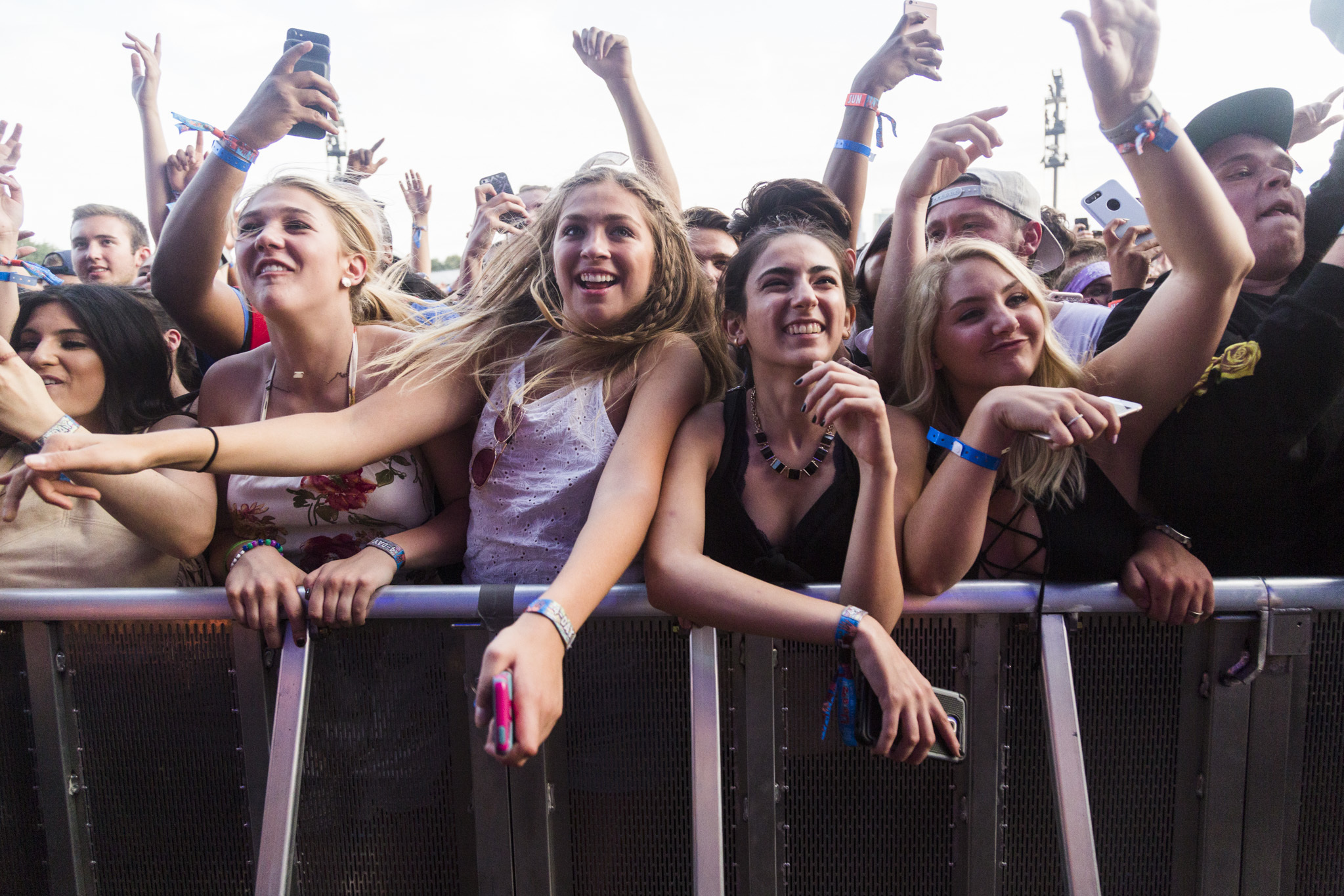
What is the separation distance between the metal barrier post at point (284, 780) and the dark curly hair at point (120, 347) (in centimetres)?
104

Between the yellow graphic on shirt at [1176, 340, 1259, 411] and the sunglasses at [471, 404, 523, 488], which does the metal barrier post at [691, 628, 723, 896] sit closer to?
the sunglasses at [471, 404, 523, 488]

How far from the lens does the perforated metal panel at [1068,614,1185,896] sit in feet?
5.56

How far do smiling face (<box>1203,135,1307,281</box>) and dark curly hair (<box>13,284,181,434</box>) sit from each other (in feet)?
10.1

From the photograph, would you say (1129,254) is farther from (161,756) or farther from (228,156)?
(161,756)

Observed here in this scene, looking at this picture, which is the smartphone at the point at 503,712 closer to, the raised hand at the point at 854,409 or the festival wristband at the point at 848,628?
the festival wristband at the point at 848,628

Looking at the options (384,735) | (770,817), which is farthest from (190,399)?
(770,817)

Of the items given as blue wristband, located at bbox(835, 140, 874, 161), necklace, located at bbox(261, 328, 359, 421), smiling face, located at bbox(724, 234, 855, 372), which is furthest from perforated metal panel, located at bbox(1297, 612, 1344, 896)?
necklace, located at bbox(261, 328, 359, 421)

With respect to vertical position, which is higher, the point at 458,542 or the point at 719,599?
the point at 458,542

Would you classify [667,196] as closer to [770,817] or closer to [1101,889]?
[770,817]

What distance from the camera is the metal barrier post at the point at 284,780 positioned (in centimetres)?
164

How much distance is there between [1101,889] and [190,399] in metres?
2.82

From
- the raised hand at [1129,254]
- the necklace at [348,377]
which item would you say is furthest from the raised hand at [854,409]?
the raised hand at [1129,254]

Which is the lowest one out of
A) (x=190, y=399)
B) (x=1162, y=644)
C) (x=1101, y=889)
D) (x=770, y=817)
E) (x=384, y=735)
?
(x=1101, y=889)

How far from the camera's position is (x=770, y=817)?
1701mm
